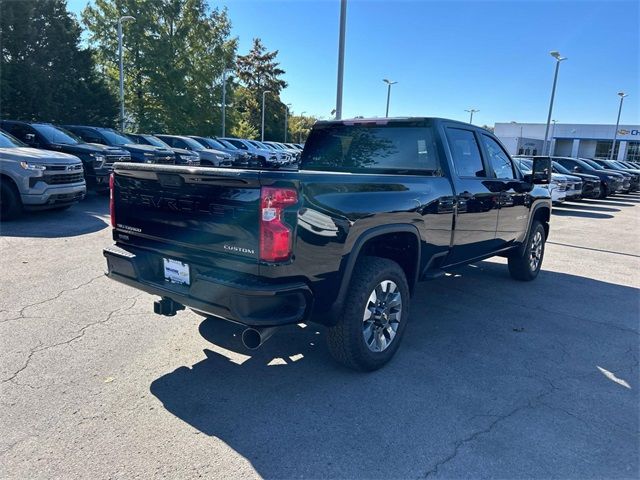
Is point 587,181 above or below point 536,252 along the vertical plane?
above

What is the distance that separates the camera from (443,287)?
19.9 feet

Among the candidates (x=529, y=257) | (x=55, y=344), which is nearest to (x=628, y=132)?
(x=529, y=257)

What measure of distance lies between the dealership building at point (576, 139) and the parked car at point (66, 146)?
195ft

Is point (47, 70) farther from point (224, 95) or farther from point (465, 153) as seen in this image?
point (465, 153)

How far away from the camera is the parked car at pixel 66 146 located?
11086 mm

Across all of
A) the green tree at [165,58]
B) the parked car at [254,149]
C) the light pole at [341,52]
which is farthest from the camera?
the green tree at [165,58]

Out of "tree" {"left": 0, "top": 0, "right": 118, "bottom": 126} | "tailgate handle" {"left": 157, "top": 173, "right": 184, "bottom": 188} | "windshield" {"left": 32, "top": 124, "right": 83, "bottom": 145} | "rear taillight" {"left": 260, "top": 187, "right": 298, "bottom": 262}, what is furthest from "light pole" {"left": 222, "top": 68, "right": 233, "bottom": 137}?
"rear taillight" {"left": 260, "top": 187, "right": 298, "bottom": 262}

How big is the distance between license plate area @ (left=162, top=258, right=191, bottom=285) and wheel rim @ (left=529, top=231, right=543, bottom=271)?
16.3ft

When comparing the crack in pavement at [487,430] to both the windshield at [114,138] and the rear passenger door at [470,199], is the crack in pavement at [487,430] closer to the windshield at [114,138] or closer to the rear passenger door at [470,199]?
the rear passenger door at [470,199]

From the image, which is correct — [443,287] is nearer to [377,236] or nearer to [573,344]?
[573,344]

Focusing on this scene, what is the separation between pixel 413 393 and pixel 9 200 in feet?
27.0

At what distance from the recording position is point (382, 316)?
3668 mm

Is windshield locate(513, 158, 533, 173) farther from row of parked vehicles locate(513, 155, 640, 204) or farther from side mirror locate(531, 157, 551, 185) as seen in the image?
side mirror locate(531, 157, 551, 185)

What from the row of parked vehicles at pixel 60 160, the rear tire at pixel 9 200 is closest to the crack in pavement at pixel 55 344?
the row of parked vehicles at pixel 60 160
